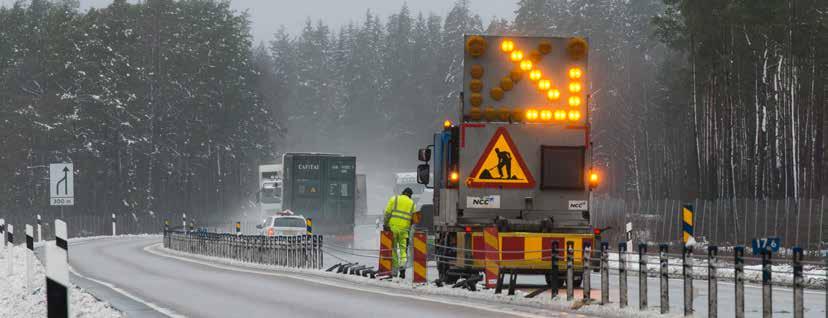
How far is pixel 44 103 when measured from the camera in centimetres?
10156

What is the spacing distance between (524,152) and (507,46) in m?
1.54

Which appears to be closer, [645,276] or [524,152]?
[645,276]

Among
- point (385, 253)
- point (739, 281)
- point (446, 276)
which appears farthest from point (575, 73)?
point (739, 281)

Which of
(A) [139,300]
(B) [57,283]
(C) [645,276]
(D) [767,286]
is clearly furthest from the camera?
(A) [139,300]

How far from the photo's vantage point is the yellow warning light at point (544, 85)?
2070 cm

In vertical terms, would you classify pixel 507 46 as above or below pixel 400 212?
above

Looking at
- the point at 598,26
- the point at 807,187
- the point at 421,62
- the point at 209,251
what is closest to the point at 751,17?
the point at 807,187

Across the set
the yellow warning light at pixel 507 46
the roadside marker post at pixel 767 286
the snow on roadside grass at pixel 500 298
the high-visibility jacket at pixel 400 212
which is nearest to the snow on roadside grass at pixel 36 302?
the snow on roadside grass at pixel 500 298

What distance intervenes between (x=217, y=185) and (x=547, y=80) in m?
104

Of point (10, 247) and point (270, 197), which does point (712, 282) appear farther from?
A: point (270, 197)

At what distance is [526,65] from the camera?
2070 cm

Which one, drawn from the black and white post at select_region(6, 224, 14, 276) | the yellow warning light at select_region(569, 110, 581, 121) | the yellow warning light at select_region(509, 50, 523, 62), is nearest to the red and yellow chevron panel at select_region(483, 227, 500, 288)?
the yellow warning light at select_region(569, 110, 581, 121)

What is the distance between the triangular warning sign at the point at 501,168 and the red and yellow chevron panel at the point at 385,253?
15.3 feet

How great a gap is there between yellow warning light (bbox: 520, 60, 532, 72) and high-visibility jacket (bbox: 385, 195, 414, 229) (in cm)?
550
